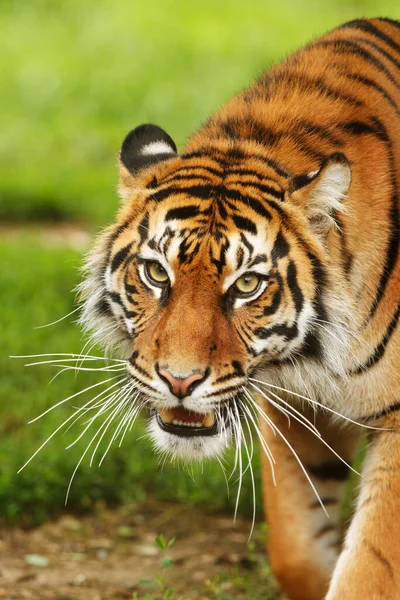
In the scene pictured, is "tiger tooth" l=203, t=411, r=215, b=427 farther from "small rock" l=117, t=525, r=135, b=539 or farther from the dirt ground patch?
"small rock" l=117, t=525, r=135, b=539

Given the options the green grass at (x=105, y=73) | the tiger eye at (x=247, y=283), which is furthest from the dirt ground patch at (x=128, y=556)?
the green grass at (x=105, y=73)

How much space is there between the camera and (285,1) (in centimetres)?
1315

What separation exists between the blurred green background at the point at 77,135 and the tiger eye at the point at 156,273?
1485 millimetres

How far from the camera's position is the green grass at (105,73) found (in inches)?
317

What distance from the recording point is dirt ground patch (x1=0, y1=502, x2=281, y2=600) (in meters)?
3.83

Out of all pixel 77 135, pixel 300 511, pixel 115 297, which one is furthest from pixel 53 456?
pixel 77 135

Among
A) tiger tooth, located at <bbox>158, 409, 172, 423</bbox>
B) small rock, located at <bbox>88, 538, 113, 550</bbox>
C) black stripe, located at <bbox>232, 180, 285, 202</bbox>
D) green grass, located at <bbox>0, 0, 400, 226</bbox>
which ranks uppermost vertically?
green grass, located at <bbox>0, 0, 400, 226</bbox>

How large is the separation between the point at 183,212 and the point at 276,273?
30 cm

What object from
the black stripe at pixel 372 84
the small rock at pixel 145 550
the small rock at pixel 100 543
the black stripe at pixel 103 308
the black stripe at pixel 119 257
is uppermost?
the black stripe at pixel 372 84

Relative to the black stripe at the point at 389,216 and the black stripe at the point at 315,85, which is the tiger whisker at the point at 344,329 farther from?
the black stripe at the point at 315,85

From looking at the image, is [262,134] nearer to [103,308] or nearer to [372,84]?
[372,84]

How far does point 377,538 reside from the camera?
3094 mm

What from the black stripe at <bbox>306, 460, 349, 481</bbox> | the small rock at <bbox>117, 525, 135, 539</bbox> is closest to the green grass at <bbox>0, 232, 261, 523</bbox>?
the small rock at <bbox>117, 525, 135, 539</bbox>

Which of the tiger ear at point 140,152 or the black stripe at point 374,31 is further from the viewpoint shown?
the black stripe at point 374,31
